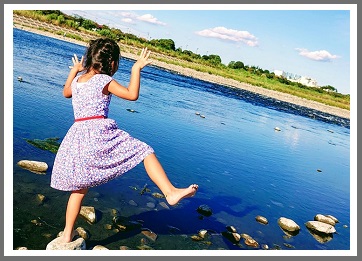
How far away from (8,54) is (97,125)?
6.10ft

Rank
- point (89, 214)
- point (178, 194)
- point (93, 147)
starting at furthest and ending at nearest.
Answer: point (89, 214) → point (178, 194) → point (93, 147)

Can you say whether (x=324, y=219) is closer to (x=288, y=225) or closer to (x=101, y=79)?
(x=288, y=225)

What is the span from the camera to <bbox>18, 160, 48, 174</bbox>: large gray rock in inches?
204

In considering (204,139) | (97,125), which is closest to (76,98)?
(97,125)

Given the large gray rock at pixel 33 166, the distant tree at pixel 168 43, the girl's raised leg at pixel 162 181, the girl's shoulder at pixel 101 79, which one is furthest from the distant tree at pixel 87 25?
the girl's raised leg at pixel 162 181

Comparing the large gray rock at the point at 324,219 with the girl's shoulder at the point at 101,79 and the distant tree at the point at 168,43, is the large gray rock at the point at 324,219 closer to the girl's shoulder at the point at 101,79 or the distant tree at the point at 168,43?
the girl's shoulder at the point at 101,79

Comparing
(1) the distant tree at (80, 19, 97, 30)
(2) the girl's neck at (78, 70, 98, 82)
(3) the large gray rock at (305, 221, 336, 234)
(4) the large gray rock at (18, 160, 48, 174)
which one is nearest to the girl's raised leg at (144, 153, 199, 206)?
(2) the girl's neck at (78, 70, 98, 82)

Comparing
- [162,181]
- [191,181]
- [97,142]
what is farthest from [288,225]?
[97,142]

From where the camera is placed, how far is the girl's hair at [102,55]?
12.0 ft

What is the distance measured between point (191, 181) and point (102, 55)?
10.5 feet

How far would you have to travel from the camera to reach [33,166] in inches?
205

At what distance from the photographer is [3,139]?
4359 millimetres

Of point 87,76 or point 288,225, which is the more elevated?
point 87,76

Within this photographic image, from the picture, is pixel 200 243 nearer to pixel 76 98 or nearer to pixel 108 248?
pixel 108 248
